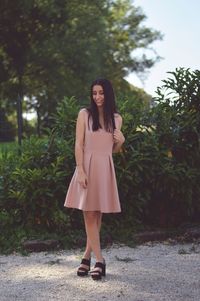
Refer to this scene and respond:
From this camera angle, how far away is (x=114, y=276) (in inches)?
218

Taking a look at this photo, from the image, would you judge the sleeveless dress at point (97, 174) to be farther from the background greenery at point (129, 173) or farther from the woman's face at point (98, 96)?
the background greenery at point (129, 173)

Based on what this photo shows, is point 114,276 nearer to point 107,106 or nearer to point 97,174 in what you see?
point 97,174

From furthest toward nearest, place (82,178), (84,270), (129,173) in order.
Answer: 1. (129,173)
2. (84,270)
3. (82,178)

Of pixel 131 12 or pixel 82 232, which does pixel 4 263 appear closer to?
pixel 82 232

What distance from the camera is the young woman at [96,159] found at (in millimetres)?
5227

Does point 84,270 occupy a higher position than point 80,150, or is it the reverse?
point 80,150

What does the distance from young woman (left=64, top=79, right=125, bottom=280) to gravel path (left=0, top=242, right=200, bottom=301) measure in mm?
307

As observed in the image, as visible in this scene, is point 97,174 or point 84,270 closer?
point 97,174

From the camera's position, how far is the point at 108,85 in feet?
17.4

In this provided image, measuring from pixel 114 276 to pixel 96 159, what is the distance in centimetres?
116

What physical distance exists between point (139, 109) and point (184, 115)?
631 millimetres

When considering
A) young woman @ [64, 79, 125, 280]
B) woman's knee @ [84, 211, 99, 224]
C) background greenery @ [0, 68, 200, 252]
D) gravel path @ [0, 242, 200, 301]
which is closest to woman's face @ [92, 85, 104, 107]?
young woman @ [64, 79, 125, 280]

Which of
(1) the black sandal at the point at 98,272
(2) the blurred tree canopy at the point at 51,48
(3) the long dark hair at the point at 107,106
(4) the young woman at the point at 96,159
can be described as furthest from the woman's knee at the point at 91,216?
(2) the blurred tree canopy at the point at 51,48

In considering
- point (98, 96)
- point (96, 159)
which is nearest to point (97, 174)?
point (96, 159)
